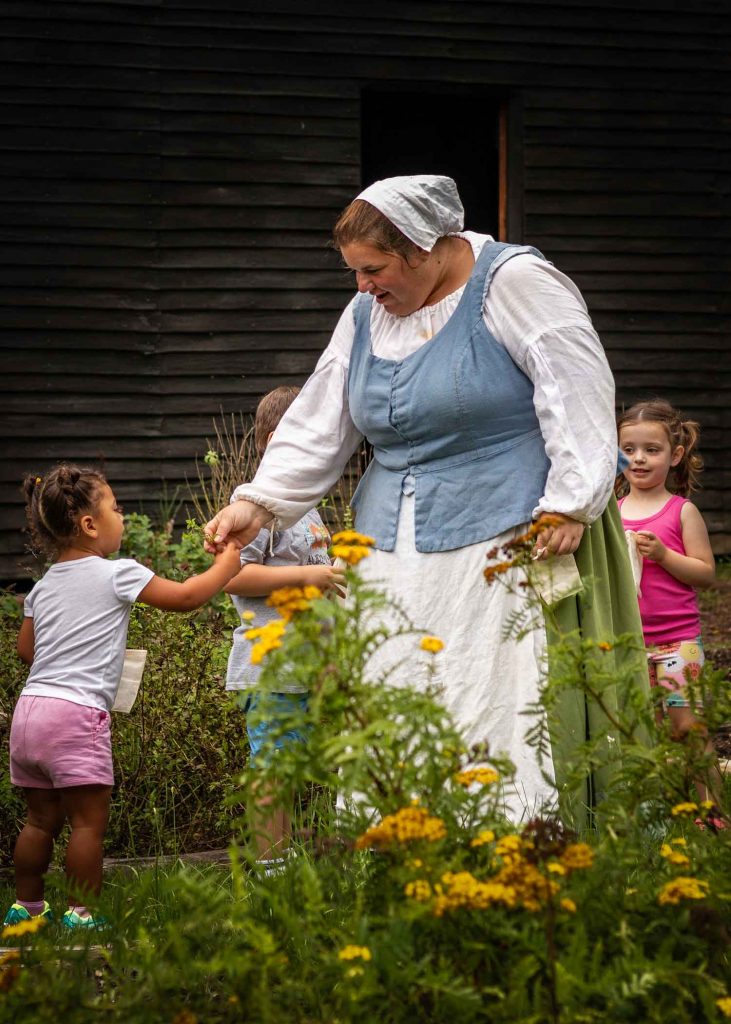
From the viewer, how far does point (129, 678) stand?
3.36 metres

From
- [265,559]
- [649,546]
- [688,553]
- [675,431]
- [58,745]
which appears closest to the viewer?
[58,745]

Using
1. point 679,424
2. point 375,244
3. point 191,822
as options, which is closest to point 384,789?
point 375,244

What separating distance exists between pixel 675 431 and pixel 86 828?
91.6 inches

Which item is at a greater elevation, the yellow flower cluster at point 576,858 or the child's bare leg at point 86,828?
the yellow flower cluster at point 576,858

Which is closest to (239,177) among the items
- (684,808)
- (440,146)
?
(440,146)

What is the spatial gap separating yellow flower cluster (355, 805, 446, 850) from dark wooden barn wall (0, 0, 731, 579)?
23.5ft

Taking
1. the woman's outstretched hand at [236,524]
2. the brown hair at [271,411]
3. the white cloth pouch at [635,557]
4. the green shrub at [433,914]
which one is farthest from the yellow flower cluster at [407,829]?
the white cloth pouch at [635,557]

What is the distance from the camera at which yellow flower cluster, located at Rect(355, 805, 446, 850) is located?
63.2 inches

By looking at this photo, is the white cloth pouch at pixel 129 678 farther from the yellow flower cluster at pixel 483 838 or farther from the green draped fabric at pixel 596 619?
the yellow flower cluster at pixel 483 838

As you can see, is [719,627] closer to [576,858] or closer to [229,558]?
[229,558]

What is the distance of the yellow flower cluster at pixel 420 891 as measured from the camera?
5.24 feet

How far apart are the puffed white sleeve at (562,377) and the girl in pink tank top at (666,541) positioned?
1350 millimetres

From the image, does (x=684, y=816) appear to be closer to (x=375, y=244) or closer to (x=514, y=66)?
(x=375, y=244)

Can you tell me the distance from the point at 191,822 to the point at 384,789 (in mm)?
2227
